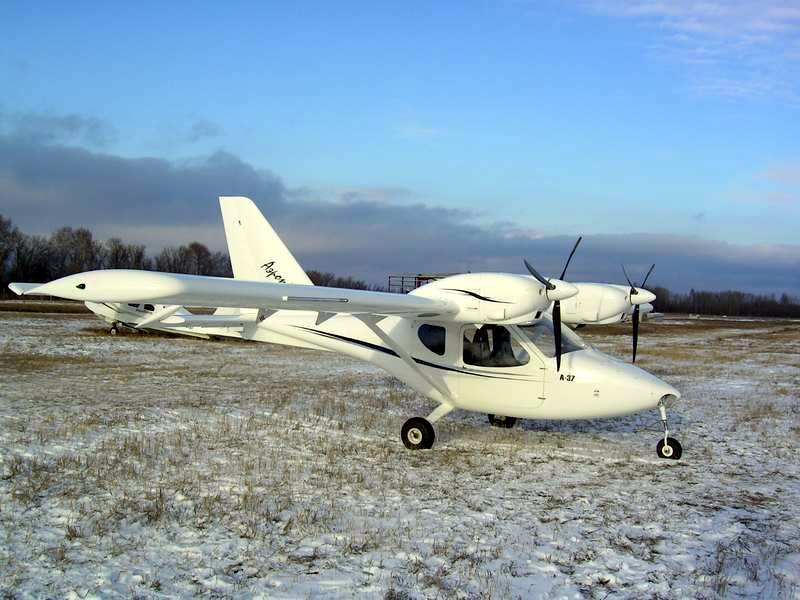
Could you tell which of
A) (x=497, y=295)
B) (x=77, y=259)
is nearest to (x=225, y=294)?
(x=497, y=295)

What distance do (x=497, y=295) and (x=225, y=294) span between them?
3619mm

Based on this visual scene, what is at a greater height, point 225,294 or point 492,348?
point 225,294

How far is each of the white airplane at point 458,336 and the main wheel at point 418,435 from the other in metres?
0.01

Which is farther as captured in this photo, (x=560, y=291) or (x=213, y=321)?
(x=213, y=321)

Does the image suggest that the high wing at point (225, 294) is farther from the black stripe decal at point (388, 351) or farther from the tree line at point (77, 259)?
the tree line at point (77, 259)

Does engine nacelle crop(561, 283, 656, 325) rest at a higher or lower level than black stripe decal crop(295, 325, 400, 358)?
higher

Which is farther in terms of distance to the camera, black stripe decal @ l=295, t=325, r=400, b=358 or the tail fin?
the tail fin

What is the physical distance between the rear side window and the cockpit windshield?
4.08ft

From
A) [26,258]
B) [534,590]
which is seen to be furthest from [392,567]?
[26,258]

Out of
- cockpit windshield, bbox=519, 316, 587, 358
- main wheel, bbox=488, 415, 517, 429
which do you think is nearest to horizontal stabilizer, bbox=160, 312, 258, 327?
main wheel, bbox=488, 415, 517, 429

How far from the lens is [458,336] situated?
10062 mm

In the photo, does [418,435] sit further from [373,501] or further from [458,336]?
[373,501]

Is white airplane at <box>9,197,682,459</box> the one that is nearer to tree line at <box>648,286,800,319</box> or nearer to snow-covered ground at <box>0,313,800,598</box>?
snow-covered ground at <box>0,313,800,598</box>

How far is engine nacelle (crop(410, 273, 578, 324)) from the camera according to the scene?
8.58 metres
